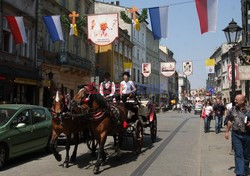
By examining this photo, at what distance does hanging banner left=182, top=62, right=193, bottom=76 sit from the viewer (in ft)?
103

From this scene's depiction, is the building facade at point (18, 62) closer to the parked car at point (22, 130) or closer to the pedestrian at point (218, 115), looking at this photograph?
the parked car at point (22, 130)

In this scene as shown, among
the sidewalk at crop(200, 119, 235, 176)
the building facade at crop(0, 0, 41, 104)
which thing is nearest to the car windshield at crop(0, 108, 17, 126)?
the sidewalk at crop(200, 119, 235, 176)

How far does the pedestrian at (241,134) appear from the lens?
6.90m

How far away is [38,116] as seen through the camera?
1038cm

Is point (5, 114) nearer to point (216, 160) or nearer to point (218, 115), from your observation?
point (216, 160)

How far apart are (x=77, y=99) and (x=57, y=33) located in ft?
33.6

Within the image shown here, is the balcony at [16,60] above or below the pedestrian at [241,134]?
above

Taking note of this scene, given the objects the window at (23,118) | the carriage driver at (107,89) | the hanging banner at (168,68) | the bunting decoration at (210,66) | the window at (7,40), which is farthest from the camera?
the hanging banner at (168,68)

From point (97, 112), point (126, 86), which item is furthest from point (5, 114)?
point (126, 86)

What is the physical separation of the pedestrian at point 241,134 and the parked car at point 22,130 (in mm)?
5200

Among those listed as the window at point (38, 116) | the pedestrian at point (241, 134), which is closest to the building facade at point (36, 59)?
the window at point (38, 116)

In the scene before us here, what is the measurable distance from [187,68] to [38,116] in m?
23.0

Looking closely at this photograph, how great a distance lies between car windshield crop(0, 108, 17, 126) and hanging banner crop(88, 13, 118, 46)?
752cm

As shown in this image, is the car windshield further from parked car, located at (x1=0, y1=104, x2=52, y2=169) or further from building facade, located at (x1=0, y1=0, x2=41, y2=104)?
building facade, located at (x1=0, y1=0, x2=41, y2=104)
